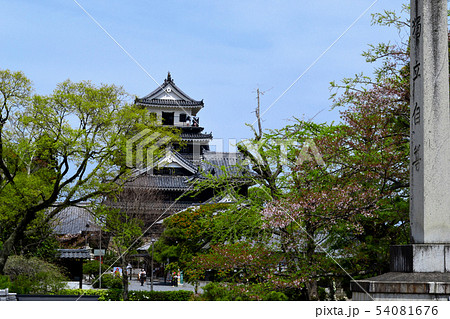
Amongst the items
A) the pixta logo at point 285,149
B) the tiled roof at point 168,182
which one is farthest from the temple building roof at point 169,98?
the pixta logo at point 285,149

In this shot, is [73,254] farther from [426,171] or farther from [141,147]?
[426,171]

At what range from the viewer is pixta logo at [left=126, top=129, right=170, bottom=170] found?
1830 cm

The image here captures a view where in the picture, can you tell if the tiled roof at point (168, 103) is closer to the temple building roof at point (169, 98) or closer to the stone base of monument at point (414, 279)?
the temple building roof at point (169, 98)

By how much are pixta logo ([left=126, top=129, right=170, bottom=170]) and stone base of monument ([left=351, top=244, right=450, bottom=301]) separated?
12.6 m

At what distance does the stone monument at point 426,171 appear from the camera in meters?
6.29

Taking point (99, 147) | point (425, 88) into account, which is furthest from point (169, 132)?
point (425, 88)

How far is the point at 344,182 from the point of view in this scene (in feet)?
34.1

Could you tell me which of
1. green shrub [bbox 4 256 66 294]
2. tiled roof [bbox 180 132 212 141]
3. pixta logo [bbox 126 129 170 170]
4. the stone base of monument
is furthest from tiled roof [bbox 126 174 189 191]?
the stone base of monument

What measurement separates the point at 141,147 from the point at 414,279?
45.9 feet

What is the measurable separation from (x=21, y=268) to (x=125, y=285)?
14.9 ft

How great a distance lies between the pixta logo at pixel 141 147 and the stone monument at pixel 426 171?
12.6 meters

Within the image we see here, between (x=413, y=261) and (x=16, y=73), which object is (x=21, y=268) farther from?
(x=413, y=261)

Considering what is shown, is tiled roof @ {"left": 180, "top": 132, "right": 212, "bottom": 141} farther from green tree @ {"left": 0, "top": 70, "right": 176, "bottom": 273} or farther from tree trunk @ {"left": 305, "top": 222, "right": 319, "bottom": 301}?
tree trunk @ {"left": 305, "top": 222, "right": 319, "bottom": 301}

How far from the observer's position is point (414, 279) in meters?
6.20
